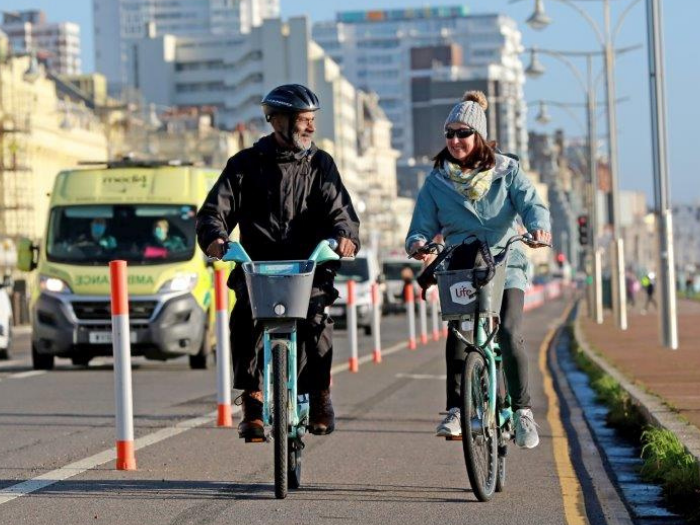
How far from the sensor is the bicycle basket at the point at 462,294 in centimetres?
923

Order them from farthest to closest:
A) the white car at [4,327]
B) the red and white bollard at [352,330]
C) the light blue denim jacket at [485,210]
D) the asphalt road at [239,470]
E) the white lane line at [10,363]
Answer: the white car at [4,327], the white lane line at [10,363], the red and white bollard at [352,330], the light blue denim jacket at [485,210], the asphalt road at [239,470]

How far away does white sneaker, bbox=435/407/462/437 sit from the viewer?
9.29m

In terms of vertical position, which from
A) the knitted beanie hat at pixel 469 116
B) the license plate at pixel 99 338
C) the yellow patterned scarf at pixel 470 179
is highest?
the knitted beanie hat at pixel 469 116

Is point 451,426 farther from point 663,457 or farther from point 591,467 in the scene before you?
point 591,467

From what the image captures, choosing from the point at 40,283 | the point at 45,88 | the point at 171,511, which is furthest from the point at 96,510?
the point at 45,88

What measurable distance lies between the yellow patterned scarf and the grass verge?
1681 mm

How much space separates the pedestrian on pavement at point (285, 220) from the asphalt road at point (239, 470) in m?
0.52

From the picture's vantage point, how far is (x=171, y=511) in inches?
350

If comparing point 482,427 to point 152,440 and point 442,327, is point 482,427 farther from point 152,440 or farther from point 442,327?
point 442,327

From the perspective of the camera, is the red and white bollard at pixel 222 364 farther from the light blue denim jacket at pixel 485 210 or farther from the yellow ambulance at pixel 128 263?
the yellow ambulance at pixel 128 263

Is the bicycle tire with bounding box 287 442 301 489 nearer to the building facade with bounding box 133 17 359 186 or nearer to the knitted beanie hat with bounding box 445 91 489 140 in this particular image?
the knitted beanie hat with bounding box 445 91 489 140

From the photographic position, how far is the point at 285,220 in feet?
31.6

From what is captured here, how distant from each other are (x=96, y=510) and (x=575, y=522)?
2.12 meters

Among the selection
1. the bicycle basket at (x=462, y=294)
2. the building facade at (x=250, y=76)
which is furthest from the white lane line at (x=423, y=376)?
the building facade at (x=250, y=76)
